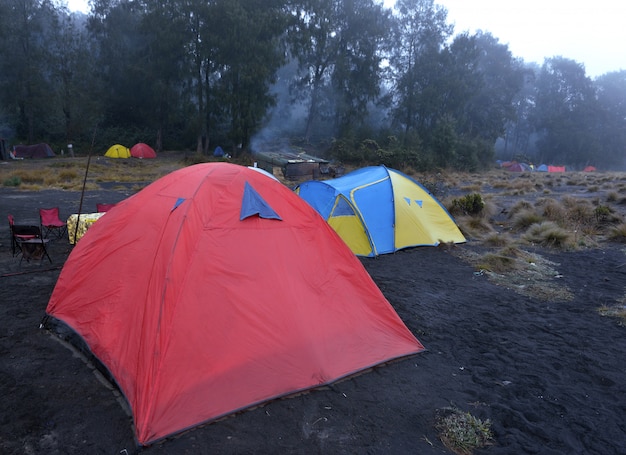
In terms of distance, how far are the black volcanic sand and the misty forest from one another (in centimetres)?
2532

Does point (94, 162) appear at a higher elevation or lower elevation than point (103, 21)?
lower

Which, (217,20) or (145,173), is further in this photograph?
(217,20)

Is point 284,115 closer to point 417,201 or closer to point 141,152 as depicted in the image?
point 141,152

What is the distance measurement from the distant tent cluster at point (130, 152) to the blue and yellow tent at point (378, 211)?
85.9 ft

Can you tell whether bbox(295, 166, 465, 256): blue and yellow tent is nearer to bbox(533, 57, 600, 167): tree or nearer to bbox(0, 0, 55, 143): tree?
bbox(0, 0, 55, 143): tree

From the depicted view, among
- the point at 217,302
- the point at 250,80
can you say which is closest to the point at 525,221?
the point at 217,302

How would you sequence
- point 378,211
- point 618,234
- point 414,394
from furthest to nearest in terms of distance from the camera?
point 618,234, point 378,211, point 414,394

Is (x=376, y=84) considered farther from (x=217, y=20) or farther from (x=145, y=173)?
(x=145, y=173)

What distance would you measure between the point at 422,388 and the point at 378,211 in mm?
5158

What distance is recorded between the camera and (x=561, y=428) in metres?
3.51

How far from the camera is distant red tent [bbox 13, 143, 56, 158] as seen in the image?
92.7 ft

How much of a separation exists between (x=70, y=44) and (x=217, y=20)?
42.6ft

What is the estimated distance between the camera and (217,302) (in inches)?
149

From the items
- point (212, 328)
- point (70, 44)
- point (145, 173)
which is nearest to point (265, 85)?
point (145, 173)
